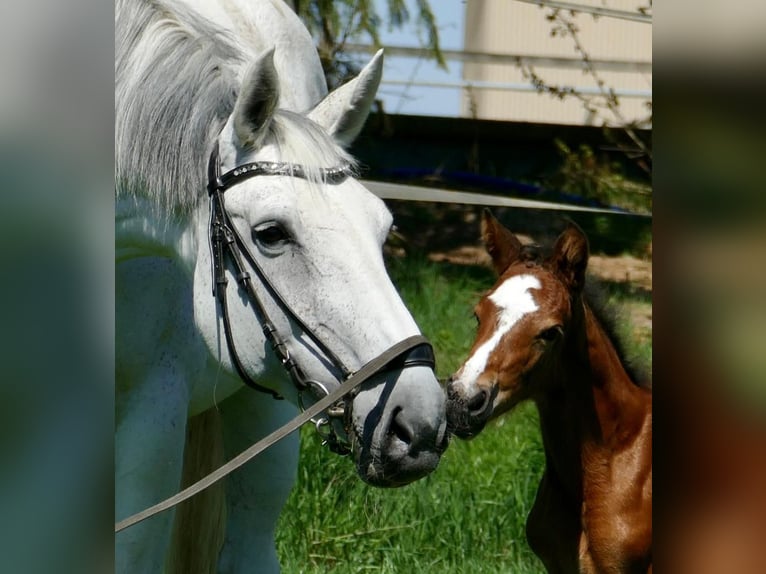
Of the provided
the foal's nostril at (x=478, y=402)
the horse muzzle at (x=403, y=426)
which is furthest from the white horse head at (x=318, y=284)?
the foal's nostril at (x=478, y=402)

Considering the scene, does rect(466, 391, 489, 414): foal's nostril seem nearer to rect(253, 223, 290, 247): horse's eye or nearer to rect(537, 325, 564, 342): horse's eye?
rect(537, 325, 564, 342): horse's eye

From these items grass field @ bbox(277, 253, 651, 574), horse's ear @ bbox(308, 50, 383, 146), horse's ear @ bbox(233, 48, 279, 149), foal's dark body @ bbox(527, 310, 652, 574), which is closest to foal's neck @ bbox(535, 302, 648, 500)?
foal's dark body @ bbox(527, 310, 652, 574)

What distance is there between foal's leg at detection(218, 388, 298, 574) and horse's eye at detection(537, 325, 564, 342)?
0.70 metres

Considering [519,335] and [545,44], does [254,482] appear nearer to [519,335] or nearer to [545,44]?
[519,335]

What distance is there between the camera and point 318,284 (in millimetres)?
1759

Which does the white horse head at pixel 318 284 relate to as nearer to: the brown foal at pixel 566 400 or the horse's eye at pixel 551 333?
the brown foal at pixel 566 400

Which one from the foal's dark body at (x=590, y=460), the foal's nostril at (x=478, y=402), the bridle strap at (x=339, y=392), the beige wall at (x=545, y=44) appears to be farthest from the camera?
the beige wall at (x=545, y=44)

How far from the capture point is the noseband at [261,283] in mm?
1761

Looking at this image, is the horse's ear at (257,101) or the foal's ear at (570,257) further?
the foal's ear at (570,257)
